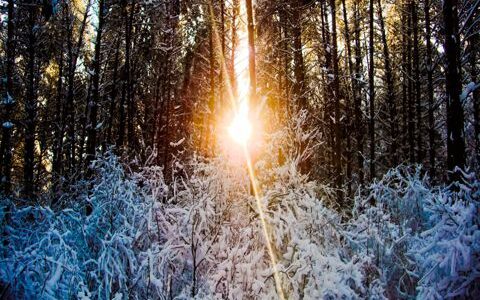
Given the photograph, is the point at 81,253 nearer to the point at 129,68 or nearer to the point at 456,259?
the point at 456,259

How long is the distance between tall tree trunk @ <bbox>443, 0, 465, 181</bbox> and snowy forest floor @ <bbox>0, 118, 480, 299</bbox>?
1165 millimetres

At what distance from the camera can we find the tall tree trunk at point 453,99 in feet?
21.1

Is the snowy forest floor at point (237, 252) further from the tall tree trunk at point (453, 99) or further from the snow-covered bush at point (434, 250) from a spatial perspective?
the tall tree trunk at point (453, 99)

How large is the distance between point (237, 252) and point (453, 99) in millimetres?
4571

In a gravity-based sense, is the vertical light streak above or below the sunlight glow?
below

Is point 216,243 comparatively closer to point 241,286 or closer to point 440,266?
point 241,286

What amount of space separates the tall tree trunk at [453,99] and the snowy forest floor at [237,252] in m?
1.16

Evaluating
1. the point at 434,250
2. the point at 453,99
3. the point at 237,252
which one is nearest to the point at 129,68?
the point at 453,99

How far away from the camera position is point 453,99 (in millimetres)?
6547

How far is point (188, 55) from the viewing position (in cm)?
2156

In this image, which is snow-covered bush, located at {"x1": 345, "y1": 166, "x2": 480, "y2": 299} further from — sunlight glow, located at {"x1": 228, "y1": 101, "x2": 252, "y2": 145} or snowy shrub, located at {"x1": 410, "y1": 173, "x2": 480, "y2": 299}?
sunlight glow, located at {"x1": 228, "y1": 101, "x2": 252, "y2": 145}

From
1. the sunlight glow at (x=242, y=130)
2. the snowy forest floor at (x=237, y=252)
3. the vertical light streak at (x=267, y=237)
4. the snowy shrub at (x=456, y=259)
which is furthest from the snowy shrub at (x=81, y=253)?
the sunlight glow at (x=242, y=130)

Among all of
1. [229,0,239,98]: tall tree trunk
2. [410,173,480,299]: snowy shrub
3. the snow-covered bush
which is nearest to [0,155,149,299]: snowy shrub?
the snow-covered bush

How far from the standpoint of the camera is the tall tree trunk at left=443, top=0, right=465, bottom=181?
6.43m
